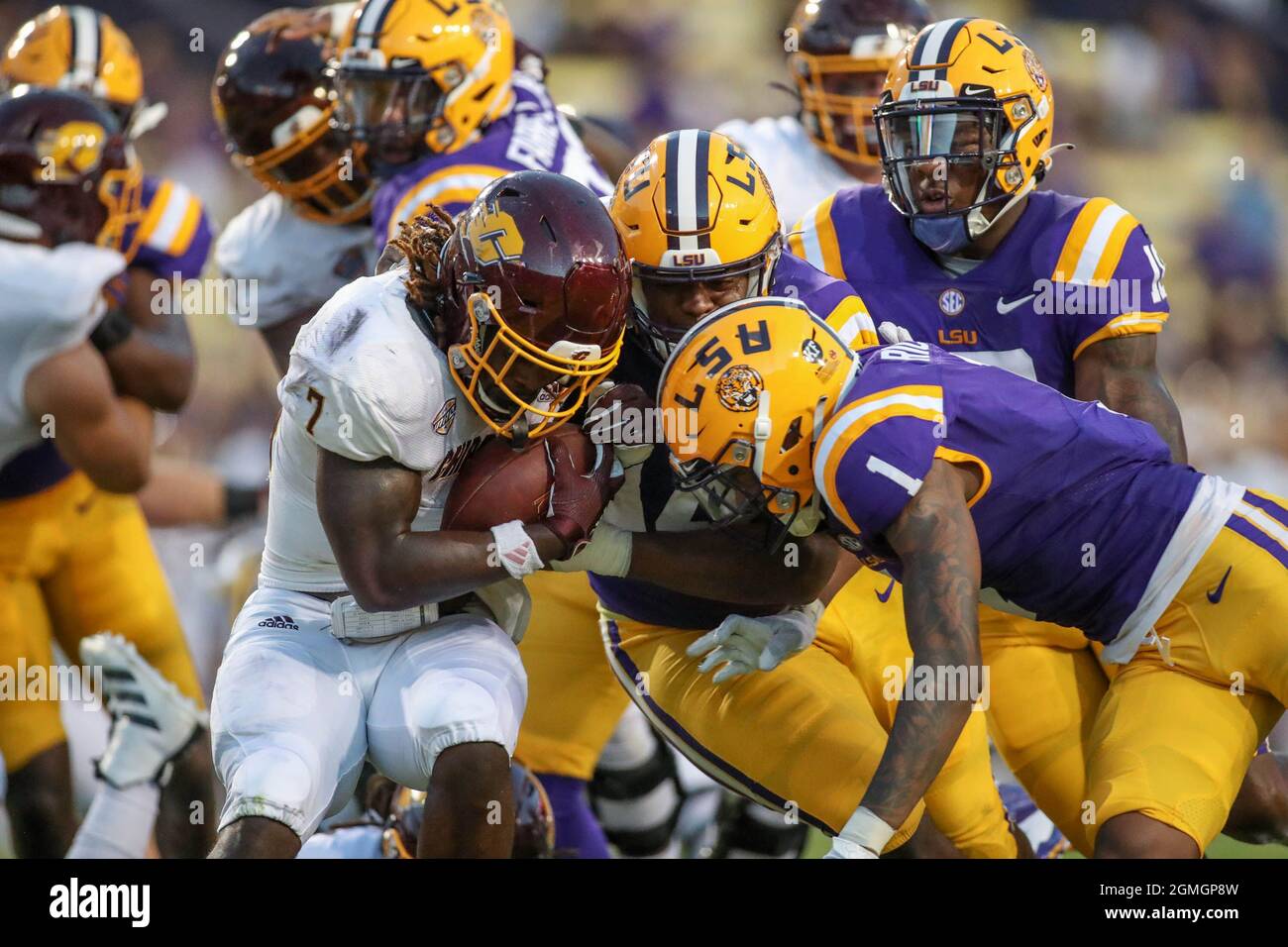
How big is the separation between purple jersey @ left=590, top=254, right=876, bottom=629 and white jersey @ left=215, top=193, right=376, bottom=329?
1976 millimetres

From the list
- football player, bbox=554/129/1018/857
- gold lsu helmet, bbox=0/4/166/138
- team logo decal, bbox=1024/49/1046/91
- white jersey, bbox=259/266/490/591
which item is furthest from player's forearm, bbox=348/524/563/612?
gold lsu helmet, bbox=0/4/166/138

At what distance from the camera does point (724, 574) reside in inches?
145

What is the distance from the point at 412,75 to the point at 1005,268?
1.87 m

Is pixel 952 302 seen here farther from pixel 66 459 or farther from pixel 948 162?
pixel 66 459

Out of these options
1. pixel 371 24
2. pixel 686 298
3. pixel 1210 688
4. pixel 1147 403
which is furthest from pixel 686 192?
pixel 371 24

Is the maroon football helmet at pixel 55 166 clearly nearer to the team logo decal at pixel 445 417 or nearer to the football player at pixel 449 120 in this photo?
the football player at pixel 449 120

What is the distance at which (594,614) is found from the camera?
4.57m

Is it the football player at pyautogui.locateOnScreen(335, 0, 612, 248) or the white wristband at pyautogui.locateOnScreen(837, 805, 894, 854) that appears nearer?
the white wristband at pyautogui.locateOnScreen(837, 805, 894, 854)

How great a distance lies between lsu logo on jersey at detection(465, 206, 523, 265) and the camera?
3.38m

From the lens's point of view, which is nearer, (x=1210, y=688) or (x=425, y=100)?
(x=1210, y=688)

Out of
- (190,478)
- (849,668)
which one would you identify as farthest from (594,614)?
(190,478)

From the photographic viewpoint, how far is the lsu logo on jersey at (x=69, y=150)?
16.2 ft

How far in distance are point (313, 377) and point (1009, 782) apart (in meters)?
2.58

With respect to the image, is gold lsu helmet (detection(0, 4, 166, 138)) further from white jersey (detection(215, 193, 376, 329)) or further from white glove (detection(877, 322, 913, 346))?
white glove (detection(877, 322, 913, 346))
